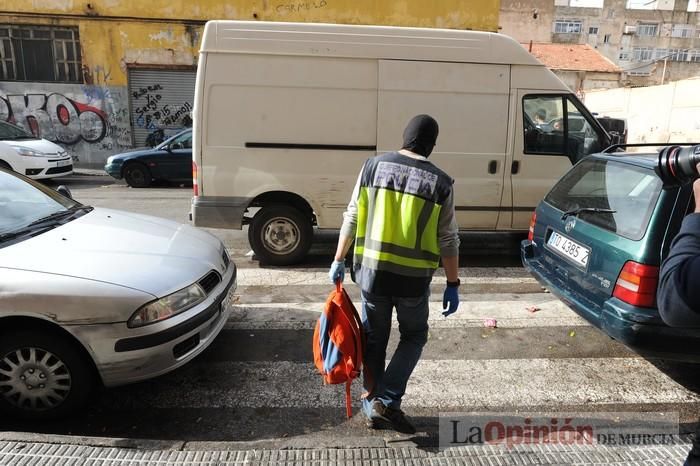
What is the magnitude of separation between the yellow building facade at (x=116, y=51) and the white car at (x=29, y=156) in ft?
15.6

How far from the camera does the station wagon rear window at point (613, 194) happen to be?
10.7ft

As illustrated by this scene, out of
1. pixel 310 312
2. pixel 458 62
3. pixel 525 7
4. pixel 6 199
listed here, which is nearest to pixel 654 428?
pixel 310 312

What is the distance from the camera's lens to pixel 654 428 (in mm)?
2941

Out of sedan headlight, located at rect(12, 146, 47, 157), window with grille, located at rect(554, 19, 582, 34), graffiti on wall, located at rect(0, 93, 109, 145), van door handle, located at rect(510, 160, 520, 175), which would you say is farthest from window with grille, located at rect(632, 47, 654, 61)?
sedan headlight, located at rect(12, 146, 47, 157)

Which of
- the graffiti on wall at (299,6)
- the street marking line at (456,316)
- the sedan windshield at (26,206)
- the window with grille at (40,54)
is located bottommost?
the street marking line at (456,316)

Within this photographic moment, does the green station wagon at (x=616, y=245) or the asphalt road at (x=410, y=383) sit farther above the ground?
the green station wagon at (x=616, y=245)

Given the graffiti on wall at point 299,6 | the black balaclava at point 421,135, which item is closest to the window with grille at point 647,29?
the graffiti on wall at point 299,6

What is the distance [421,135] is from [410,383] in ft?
5.86

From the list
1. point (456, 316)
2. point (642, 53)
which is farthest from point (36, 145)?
point (642, 53)

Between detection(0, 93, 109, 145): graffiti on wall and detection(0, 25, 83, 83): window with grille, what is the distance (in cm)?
75

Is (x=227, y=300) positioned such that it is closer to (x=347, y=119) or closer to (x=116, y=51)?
(x=347, y=119)

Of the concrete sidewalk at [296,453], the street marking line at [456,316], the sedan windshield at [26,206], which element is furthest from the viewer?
the street marking line at [456,316]

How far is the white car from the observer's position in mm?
10828

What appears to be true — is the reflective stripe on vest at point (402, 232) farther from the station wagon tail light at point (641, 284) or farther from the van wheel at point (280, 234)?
the van wheel at point (280, 234)
